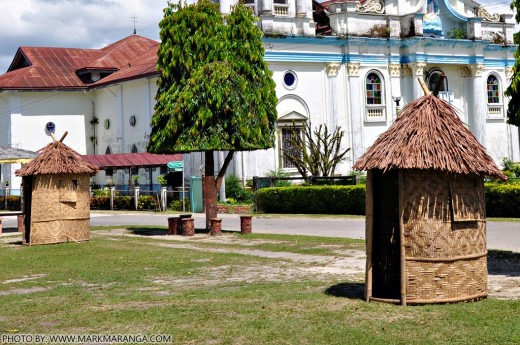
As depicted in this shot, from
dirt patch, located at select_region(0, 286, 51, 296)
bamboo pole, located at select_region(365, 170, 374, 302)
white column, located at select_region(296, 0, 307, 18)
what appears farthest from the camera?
white column, located at select_region(296, 0, 307, 18)

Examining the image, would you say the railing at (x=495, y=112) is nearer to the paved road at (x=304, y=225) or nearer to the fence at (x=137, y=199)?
the fence at (x=137, y=199)

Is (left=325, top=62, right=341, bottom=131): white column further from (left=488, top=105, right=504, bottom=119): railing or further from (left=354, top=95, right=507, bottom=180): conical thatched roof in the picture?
(left=354, top=95, right=507, bottom=180): conical thatched roof

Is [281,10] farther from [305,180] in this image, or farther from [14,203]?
[14,203]

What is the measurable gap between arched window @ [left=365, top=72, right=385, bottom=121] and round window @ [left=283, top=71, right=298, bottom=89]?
461 centimetres

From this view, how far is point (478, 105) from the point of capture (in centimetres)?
4816

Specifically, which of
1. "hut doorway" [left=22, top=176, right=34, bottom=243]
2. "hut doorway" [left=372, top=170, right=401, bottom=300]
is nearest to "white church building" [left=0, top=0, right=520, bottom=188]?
"hut doorway" [left=22, top=176, right=34, bottom=243]

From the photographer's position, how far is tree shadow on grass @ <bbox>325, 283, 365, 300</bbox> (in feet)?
38.1

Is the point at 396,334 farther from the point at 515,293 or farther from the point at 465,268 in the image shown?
the point at 515,293

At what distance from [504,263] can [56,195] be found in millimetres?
11724

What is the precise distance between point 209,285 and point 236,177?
1092 inches

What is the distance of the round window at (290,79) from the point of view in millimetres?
42750

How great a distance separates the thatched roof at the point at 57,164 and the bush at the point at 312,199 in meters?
→ 12.9

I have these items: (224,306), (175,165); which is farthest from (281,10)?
(224,306)

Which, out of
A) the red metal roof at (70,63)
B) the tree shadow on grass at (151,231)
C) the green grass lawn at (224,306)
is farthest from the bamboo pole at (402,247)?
the red metal roof at (70,63)
